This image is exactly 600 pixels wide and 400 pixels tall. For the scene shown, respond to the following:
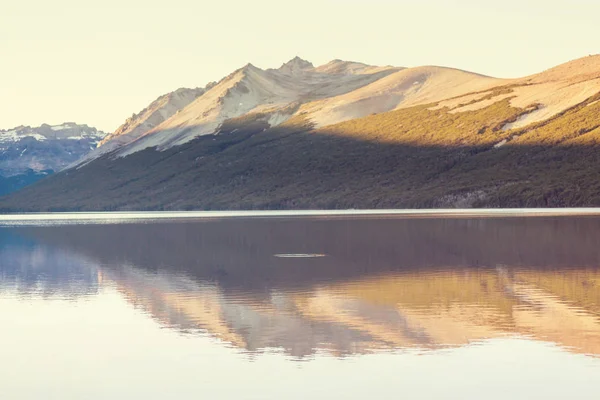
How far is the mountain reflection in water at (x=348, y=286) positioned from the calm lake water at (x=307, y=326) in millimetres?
99

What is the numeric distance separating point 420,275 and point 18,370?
2507 centimetres

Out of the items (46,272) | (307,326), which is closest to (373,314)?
(307,326)

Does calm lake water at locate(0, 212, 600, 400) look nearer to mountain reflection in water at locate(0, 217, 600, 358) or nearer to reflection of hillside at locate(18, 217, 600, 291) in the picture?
mountain reflection in water at locate(0, 217, 600, 358)

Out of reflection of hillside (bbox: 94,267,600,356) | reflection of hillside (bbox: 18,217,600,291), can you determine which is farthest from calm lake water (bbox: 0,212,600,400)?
Result: reflection of hillside (bbox: 18,217,600,291)

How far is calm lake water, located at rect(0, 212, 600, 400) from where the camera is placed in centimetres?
2295

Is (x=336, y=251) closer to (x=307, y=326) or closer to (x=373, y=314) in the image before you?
(x=373, y=314)

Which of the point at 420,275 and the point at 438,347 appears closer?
the point at 438,347

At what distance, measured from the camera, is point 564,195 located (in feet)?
652

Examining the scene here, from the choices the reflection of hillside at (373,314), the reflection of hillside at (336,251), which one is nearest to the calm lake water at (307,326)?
the reflection of hillside at (373,314)

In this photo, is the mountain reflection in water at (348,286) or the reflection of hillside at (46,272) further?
the reflection of hillside at (46,272)

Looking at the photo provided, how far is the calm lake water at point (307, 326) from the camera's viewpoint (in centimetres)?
2295

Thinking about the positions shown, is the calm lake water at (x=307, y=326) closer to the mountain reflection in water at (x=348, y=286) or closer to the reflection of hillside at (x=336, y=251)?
the mountain reflection in water at (x=348, y=286)

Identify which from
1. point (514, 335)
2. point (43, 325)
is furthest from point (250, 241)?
point (514, 335)

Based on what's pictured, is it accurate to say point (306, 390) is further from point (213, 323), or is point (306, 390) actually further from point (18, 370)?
point (213, 323)
